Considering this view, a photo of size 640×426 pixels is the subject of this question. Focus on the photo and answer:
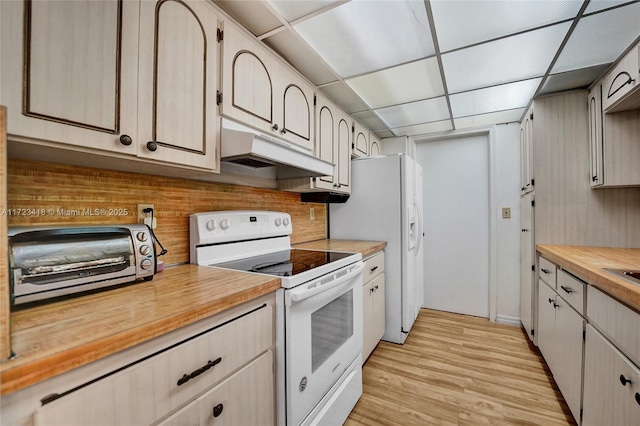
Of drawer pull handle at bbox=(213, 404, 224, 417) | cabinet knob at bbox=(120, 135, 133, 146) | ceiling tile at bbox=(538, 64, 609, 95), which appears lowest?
drawer pull handle at bbox=(213, 404, 224, 417)

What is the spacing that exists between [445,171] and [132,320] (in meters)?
3.37

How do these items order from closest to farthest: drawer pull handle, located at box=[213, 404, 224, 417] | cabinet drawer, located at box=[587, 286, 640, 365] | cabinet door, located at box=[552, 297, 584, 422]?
drawer pull handle, located at box=[213, 404, 224, 417]
cabinet drawer, located at box=[587, 286, 640, 365]
cabinet door, located at box=[552, 297, 584, 422]

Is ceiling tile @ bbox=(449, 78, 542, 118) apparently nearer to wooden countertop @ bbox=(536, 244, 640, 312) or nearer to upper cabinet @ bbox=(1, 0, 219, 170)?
wooden countertop @ bbox=(536, 244, 640, 312)

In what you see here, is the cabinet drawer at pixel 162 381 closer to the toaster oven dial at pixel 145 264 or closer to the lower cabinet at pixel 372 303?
the toaster oven dial at pixel 145 264

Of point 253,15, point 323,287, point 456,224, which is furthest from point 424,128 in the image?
point 323,287

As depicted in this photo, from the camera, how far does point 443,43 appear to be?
1.60m

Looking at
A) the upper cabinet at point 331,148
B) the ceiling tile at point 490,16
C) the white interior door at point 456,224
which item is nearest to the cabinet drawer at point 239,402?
the upper cabinet at point 331,148

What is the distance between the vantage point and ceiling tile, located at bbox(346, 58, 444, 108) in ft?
6.21

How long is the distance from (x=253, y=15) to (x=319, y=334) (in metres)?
1.58

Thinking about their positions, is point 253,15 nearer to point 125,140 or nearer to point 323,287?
point 125,140

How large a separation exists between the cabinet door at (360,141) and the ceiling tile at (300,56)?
2.63 feet

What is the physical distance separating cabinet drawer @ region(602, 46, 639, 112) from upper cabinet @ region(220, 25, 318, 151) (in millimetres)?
1824

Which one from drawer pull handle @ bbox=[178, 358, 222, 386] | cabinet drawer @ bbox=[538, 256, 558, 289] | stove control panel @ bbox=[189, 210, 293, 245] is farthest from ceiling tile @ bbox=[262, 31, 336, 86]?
cabinet drawer @ bbox=[538, 256, 558, 289]

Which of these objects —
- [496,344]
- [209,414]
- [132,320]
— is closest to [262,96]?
[132,320]
